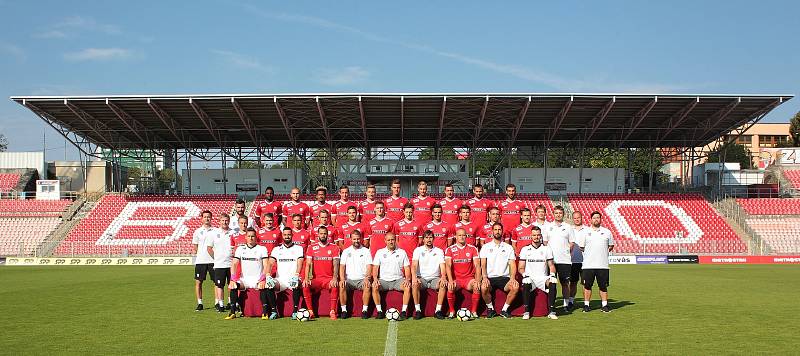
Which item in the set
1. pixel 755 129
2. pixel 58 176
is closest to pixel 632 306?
pixel 58 176

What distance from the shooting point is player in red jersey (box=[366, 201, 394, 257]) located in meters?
11.7

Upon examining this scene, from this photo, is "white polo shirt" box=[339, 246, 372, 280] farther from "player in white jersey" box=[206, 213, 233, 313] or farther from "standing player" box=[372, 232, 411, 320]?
"player in white jersey" box=[206, 213, 233, 313]

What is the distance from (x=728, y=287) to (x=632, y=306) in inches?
238

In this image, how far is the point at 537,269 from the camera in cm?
1145

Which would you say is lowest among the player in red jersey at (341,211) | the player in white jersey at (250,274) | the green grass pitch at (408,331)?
the green grass pitch at (408,331)

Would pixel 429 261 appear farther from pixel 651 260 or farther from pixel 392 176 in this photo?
pixel 392 176

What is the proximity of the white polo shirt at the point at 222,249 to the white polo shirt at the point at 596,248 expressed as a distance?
242 inches

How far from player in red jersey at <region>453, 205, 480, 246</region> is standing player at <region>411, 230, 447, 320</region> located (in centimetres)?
66

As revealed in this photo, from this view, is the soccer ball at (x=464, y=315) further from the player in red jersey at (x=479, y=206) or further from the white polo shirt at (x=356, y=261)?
the player in red jersey at (x=479, y=206)

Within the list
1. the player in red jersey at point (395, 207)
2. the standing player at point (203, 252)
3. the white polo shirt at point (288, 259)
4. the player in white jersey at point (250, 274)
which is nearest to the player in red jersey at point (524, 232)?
the player in red jersey at point (395, 207)

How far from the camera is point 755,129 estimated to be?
98.9 metres

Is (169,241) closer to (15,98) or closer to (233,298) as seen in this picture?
(15,98)

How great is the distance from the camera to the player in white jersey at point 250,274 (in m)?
11.3

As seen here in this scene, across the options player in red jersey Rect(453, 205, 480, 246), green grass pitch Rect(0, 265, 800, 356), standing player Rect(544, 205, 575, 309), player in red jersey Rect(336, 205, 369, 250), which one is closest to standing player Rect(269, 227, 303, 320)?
green grass pitch Rect(0, 265, 800, 356)
